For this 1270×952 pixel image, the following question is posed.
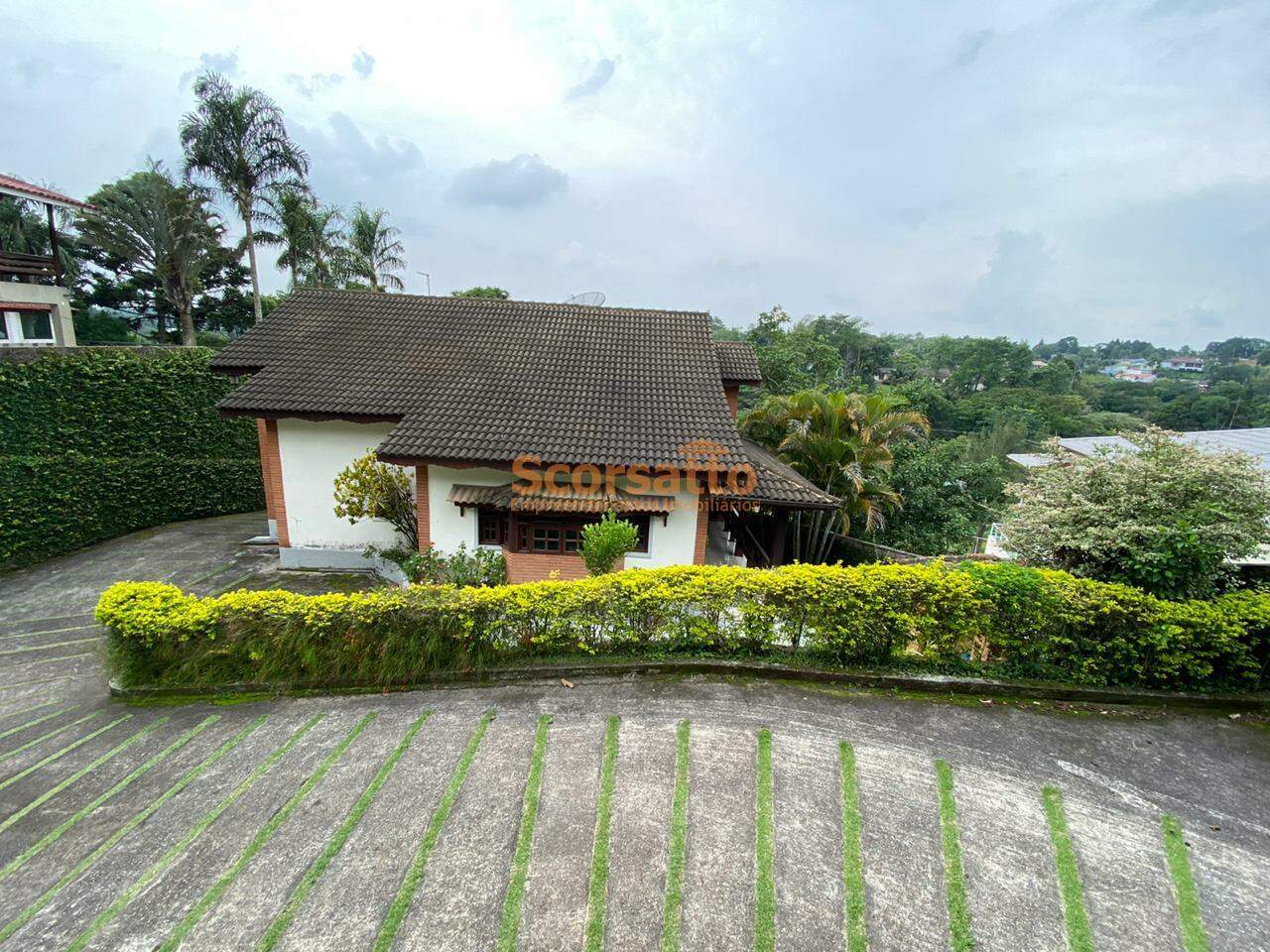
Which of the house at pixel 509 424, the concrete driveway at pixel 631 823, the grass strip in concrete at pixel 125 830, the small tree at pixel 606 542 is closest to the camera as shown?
the concrete driveway at pixel 631 823

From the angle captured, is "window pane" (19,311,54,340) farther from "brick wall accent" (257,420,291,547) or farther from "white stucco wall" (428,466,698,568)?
"white stucco wall" (428,466,698,568)

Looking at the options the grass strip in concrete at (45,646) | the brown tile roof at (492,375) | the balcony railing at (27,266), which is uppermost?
the balcony railing at (27,266)

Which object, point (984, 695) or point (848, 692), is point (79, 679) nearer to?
point (848, 692)

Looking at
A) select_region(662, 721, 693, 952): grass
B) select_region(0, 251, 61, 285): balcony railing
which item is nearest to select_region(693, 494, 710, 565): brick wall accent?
select_region(662, 721, 693, 952): grass

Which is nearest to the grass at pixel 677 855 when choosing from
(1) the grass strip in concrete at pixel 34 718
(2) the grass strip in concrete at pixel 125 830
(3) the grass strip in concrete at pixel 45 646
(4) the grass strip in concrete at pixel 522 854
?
(4) the grass strip in concrete at pixel 522 854

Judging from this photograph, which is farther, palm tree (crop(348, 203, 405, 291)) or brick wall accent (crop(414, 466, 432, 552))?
palm tree (crop(348, 203, 405, 291))

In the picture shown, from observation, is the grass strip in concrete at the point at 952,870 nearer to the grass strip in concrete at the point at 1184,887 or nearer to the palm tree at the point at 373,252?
the grass strip in concrete at the point at 1184,887

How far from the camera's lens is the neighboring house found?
15781 millimetres

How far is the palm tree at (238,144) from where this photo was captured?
21078 millimetres

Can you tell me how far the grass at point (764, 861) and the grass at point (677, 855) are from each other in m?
0.52

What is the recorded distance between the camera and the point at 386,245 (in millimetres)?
29141

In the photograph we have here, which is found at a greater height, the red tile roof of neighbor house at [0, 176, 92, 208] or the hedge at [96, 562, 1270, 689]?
the red tile roof of neighbor house at [0, 176, 92, 208]

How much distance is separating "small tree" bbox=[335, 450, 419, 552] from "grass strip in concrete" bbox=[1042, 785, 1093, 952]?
33.7 ft

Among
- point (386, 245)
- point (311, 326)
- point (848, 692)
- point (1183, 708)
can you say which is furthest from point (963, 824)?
point (386, 245)
